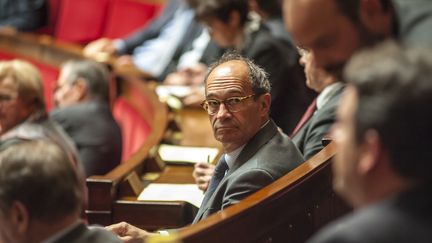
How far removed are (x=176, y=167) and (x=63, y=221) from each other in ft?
4.30

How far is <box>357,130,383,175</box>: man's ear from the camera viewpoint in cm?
91

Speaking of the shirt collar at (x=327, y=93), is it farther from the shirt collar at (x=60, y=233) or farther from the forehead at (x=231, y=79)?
the shirt collar at (x=60, y=233)

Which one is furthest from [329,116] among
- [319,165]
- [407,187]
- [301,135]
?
[407,187]

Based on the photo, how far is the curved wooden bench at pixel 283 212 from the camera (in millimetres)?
1454

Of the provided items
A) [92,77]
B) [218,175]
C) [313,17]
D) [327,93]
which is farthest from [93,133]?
[313,17]

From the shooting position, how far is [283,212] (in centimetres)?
161

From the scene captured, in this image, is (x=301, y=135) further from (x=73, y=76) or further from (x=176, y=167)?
(x=73, y=76)

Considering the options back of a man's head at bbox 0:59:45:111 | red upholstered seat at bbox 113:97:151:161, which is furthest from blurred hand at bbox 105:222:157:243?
red upholstered seat at bbox 113:97:151:161

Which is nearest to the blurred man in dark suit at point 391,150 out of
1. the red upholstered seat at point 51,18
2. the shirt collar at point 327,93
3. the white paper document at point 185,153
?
the shirt collar at point 327,93

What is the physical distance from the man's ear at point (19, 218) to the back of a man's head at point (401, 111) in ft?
1.75

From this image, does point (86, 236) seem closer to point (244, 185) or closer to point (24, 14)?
point (244, 185)

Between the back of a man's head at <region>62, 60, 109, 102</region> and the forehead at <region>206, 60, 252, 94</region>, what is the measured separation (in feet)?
4.17

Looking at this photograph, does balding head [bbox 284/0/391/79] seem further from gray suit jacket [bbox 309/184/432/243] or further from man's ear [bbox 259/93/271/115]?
man's ear [bbox 259/93/271/115]

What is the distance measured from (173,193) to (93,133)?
2.63 feet
